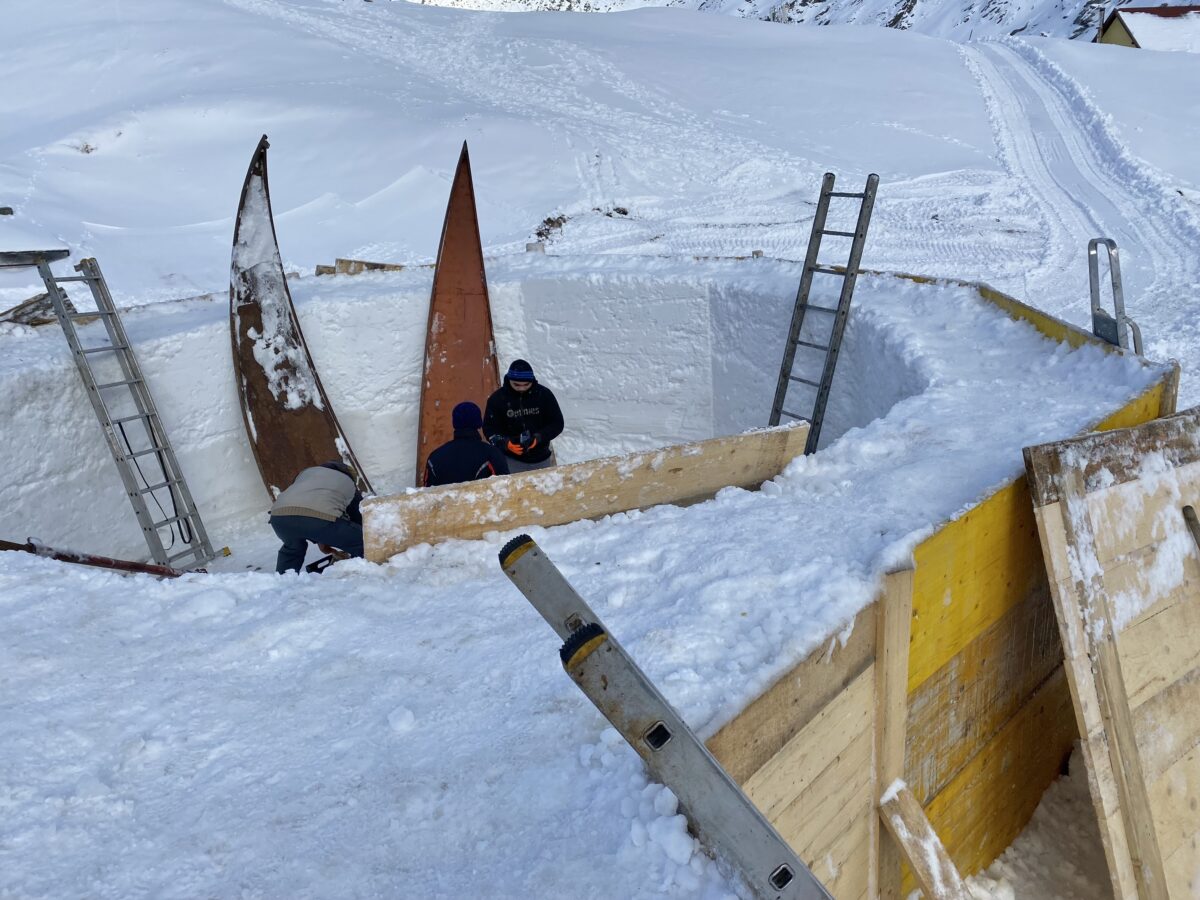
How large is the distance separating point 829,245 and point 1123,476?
24.0ft

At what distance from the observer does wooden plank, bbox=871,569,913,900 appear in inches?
112

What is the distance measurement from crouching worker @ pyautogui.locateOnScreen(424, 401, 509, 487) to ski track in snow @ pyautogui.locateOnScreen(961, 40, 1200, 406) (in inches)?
197

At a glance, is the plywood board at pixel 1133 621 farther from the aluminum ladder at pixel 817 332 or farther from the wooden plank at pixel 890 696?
the aluminum ladder at pixel 817 332

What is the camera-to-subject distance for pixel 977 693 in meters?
3.59

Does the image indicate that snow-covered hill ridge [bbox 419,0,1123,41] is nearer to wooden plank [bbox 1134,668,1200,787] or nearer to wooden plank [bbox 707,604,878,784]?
wooden plank [bbox 1134,668,1200,787]

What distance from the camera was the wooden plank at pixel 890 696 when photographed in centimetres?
284

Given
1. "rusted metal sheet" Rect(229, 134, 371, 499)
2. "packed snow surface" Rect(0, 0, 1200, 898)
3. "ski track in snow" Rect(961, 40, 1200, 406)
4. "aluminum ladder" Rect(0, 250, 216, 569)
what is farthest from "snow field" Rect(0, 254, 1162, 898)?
"ski track in snow" Rect(961, 40, 1200, 406)

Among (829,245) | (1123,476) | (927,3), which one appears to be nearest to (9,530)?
(1123,476)

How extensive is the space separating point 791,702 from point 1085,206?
38.1ft

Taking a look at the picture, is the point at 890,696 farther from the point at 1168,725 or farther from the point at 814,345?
the point at 814,345

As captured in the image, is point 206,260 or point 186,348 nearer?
point 186,348

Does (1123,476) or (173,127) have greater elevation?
(173,127)

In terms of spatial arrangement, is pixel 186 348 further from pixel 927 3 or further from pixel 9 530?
pixel 927 3

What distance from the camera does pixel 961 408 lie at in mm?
4242
